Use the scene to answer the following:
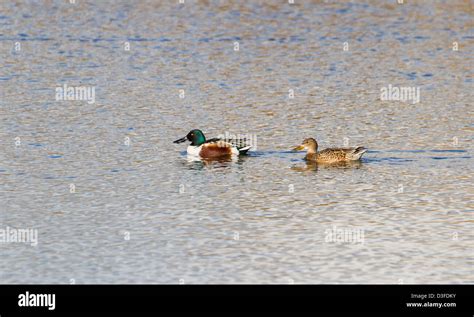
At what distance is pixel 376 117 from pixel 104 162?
206 inches

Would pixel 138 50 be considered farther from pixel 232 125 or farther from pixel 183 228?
pixel 183 228

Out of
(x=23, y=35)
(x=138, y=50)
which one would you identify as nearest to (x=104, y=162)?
(x=138, y=50)
